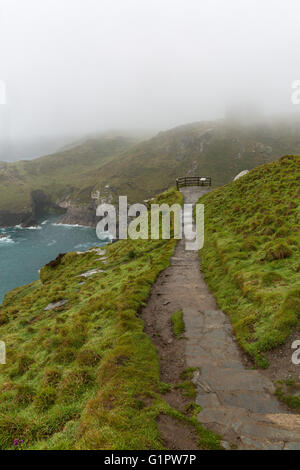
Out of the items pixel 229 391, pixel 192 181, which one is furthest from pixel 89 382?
pixel 192 181

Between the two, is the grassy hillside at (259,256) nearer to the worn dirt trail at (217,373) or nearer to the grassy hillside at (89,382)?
the worn dirt trail at (217,373)

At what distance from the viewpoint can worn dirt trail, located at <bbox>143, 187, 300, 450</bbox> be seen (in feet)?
23.8

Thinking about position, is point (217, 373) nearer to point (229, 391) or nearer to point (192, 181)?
point (229, 391)

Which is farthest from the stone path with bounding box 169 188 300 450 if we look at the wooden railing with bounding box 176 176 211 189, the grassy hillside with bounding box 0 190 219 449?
the wooden railing with bounding box 176 176 211 189

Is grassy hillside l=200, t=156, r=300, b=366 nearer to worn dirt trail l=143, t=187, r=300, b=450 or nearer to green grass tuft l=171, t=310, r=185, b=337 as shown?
worn dirt trail l=143, t=187, r=300, b=450

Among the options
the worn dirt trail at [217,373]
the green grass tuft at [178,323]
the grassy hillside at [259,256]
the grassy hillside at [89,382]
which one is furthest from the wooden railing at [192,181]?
the green grass tuft at [178,323]

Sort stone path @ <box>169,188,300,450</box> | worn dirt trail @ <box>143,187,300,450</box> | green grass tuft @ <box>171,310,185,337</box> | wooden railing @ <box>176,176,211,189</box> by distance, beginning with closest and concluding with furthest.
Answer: stone path @ <box>169,188,300,450</box>, worn dirt trail @ <box>143,187,300,450</box>, green grass tuft @ <box>171,310,185,337</box>, wooden railing @ <box>176,176,211,189</box>

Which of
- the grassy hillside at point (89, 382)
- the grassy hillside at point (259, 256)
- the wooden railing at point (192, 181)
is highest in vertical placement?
the wooden railing at point (192, 181)

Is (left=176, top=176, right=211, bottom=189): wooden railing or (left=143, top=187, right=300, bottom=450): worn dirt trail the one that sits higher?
(left=176, top=176, right=211, bottom=189): wooden railing

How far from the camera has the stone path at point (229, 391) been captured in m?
7.11

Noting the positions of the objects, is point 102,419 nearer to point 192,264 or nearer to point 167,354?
point 167,354

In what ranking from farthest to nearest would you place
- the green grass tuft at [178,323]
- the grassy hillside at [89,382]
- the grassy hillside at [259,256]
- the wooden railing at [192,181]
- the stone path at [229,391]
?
the wooden railing at [192,181]
the green grass tuft at [178,323]
the grassy hillside at [259,256]
the grassy hillside at [89,382]
the stone path at [229,391]

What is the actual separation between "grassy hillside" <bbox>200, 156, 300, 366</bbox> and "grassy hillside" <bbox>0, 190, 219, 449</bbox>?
4849 millimetres

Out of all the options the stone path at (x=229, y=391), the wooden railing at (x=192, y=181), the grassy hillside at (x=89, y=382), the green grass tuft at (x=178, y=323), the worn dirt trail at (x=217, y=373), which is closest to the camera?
the stone path at (x=229, y=391)
